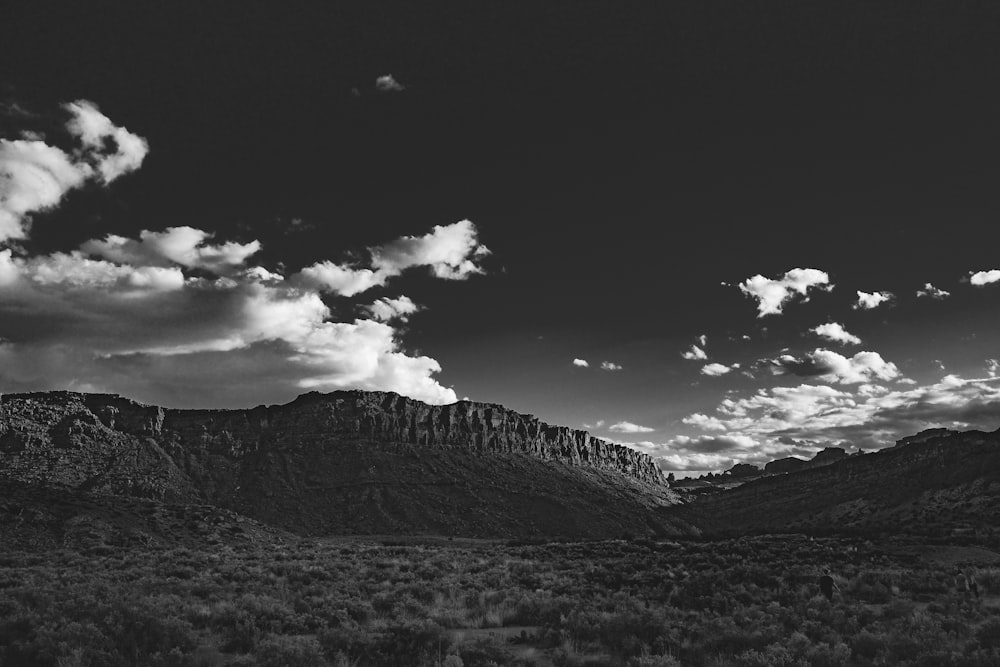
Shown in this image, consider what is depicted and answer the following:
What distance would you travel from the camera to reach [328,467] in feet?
355

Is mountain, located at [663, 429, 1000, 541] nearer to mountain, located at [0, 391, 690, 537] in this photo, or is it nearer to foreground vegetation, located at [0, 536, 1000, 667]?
mountain, located at [0, 391, 690, 537]

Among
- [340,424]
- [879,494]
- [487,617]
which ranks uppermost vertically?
[340,424]

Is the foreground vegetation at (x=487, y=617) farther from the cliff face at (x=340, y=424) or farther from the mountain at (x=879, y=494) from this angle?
the cliff face at (x=340, y=424)

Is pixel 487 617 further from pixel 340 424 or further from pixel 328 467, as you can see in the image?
pixel 340 424

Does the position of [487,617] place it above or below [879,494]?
below

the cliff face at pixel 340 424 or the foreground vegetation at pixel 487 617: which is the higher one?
the cliff face at pixel 340 424

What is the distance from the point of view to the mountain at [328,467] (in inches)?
3497

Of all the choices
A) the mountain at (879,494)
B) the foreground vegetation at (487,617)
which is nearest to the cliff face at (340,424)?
the mountain at (879,494)

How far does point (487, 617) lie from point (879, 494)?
98.0 metres

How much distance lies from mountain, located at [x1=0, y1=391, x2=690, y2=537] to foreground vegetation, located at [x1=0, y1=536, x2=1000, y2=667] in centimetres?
5201

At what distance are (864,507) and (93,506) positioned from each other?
94998 mm

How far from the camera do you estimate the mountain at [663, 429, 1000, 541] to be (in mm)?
76250

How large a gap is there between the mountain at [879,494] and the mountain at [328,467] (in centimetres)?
1447

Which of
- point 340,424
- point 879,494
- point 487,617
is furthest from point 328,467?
point 487,617
